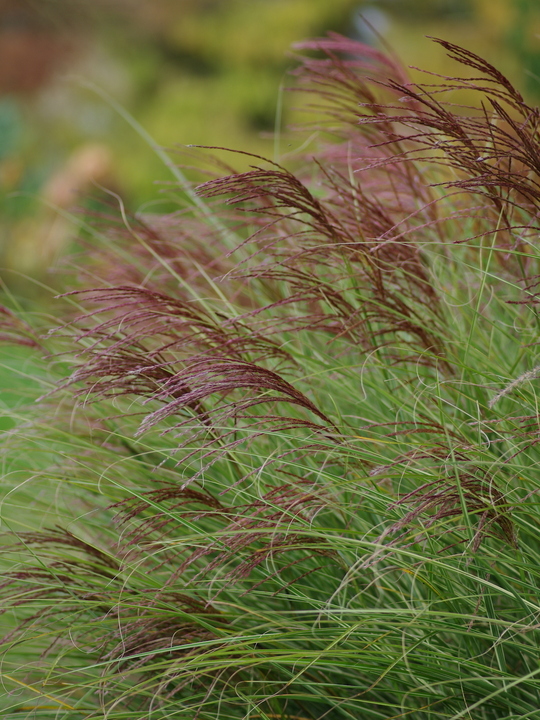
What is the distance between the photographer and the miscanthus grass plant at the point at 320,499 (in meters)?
0.99

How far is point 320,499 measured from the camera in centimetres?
103

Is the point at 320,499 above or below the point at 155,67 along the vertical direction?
above

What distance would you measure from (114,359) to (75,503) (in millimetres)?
652

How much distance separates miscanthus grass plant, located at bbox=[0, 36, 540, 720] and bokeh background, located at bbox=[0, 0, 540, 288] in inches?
210

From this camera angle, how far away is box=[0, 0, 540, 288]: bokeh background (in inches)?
279

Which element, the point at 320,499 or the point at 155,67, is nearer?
the point at 320,499

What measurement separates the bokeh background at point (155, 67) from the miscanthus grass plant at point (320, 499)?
534 cm

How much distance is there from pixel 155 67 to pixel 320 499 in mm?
8504

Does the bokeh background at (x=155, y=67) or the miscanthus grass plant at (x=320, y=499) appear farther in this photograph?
the bokeh background at (x=155, y=67)

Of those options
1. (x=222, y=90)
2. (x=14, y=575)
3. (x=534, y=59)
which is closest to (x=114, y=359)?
(x=14, y=575)

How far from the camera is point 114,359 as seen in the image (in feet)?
3.77

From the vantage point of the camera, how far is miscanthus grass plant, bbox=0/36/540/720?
986 millimetres

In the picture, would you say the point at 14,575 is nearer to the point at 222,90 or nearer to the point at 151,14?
the point at 222,90

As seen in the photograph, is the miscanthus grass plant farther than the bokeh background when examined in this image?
No
